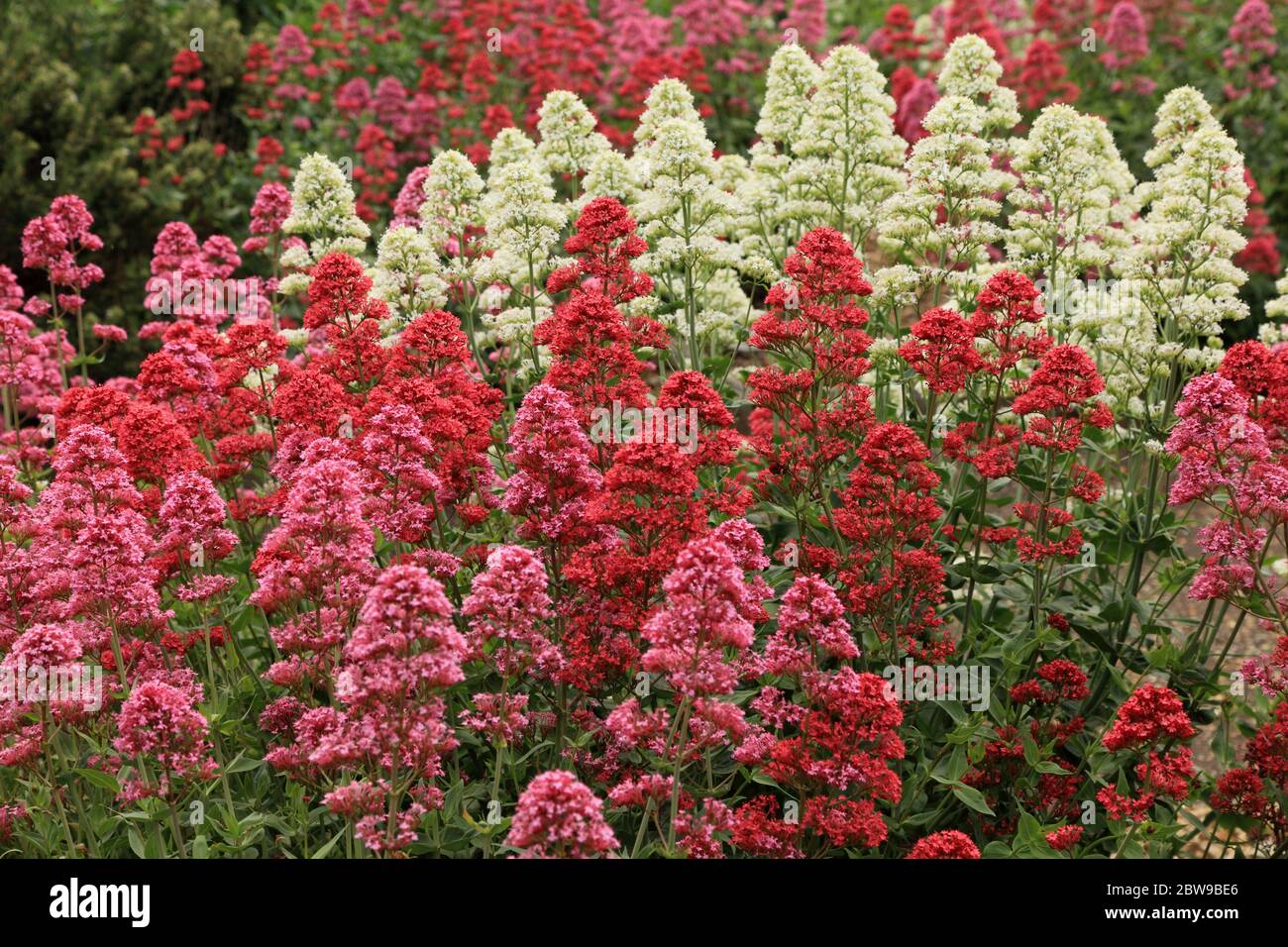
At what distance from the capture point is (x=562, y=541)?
5.27 metres

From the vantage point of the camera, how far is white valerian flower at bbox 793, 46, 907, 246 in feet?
24.4

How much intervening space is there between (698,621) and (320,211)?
4186 mm

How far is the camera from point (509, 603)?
462cm

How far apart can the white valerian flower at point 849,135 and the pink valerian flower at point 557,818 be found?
4.33 metres

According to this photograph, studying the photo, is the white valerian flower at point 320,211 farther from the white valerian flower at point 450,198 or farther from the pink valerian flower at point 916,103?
the pink valerian flower at point 916,103

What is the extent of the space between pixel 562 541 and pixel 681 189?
2.33 m

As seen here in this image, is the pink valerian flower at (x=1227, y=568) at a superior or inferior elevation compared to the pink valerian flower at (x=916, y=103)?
inferior

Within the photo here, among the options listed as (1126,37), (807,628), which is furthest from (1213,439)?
(1126,37)

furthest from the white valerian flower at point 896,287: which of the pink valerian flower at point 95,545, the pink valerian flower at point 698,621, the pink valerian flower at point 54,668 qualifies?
the pink valerian flower at point 54,668

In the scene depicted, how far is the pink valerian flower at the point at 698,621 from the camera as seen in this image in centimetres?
426

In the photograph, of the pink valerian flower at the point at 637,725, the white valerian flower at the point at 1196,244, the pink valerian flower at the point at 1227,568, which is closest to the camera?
the pink valerian flower at the point at 637,725

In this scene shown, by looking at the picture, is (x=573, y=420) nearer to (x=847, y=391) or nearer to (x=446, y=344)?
(x=446, y=344)

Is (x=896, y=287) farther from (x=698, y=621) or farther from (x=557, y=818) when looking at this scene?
(x=557, y=818)

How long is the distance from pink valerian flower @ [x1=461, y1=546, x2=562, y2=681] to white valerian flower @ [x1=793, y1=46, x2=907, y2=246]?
356 centimetres
